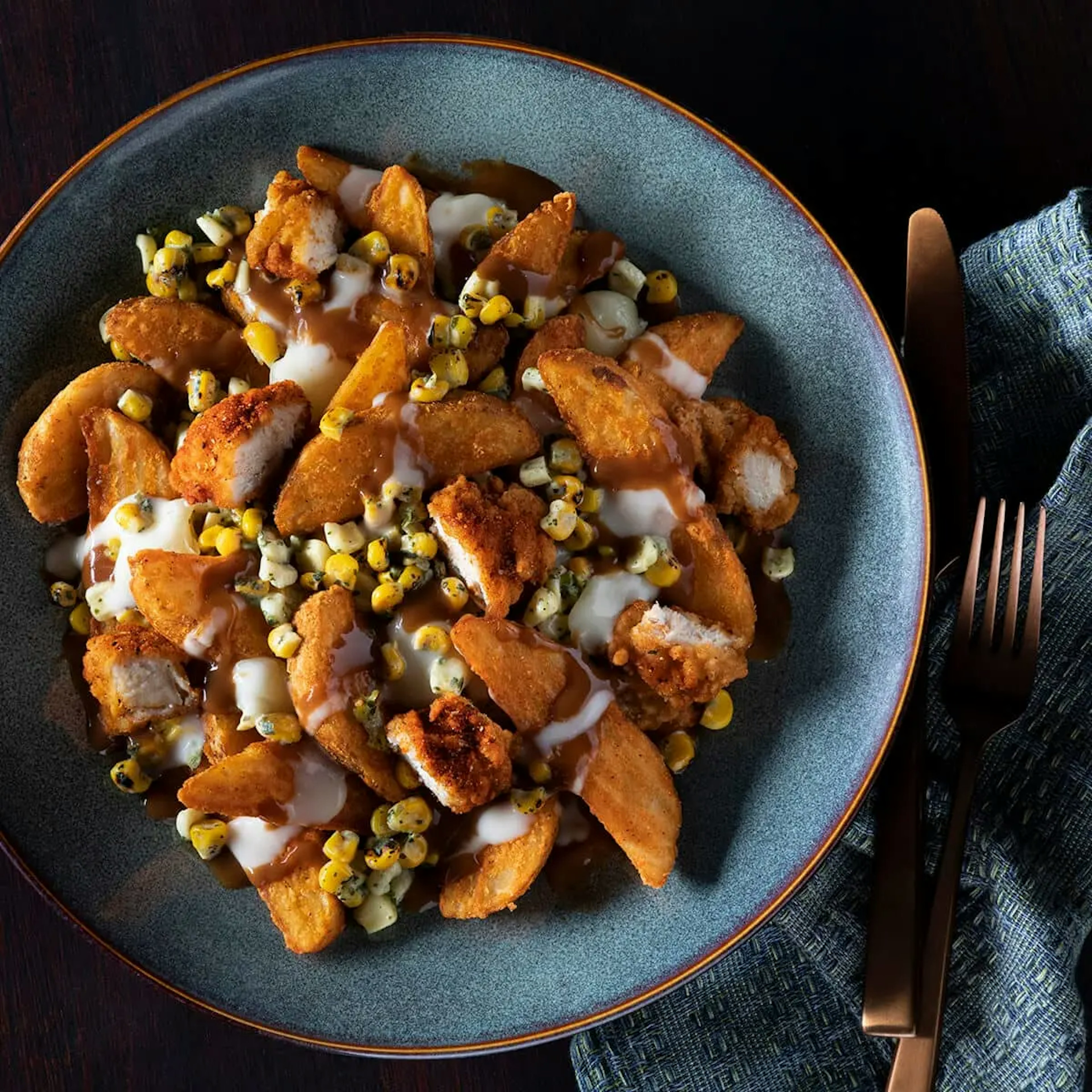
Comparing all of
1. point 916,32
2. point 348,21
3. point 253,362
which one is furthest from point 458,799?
point 916,32

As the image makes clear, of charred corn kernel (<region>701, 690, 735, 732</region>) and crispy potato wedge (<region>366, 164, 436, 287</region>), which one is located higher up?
crispy potato wedge (<region>366, 164, 436, 287</region>)

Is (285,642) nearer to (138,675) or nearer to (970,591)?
(138,675)

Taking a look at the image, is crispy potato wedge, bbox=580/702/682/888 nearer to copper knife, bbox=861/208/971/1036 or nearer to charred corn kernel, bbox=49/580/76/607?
copper knife, bbox=861/208/971/1036

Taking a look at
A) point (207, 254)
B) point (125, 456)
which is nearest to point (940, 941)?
point (125, 456)

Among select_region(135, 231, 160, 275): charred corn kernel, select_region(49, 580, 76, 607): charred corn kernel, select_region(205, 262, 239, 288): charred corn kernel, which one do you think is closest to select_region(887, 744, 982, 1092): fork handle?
select_region(205, 262, 239, 288): charred corn kernel

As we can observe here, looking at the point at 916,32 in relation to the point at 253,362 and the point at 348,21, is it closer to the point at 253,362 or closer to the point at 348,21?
the point at 348,21

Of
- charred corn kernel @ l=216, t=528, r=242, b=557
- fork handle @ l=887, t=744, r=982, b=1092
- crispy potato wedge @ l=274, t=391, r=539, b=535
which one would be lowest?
fork handle @ l=887, t=744, r=982, b=1092
